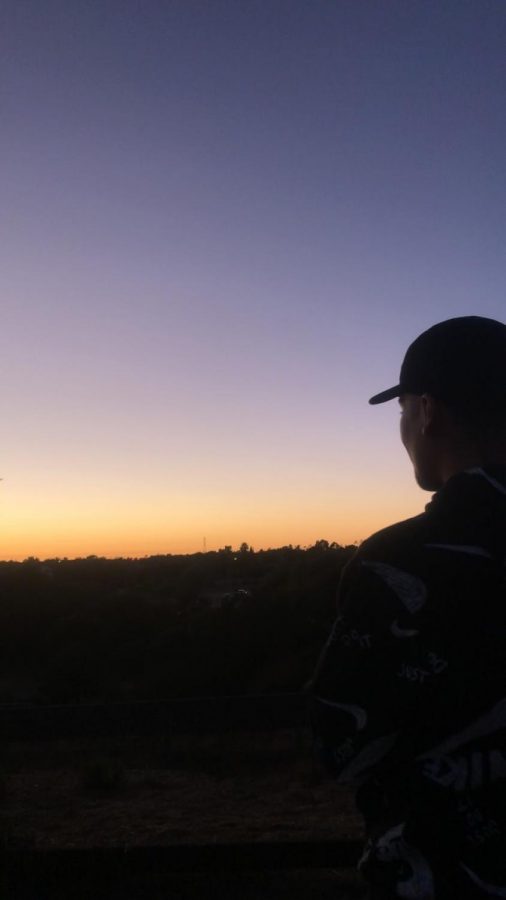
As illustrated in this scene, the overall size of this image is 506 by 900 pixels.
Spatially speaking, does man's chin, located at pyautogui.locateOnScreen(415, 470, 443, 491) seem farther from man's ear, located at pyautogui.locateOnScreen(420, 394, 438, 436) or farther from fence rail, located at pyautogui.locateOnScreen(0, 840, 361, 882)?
fence rail, located at pyautogui.locateOnScreen(0, 840, 361, 882)

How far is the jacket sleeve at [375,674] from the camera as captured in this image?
1604 mm

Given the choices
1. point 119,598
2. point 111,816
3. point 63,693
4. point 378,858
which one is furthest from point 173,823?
point 119,598

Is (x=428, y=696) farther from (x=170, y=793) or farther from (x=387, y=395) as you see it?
(x=170, y=793)

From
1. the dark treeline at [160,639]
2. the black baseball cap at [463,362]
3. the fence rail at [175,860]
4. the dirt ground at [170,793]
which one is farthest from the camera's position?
the dark treeline at [160,639]

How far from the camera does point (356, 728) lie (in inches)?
64.3

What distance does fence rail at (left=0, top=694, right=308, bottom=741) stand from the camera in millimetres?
11195

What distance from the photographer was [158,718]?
1177 centimetres

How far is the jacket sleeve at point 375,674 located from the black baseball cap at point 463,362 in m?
0.44

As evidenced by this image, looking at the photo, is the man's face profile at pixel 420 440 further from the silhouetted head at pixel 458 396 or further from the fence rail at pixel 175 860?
the fence rail at pixel 175 860

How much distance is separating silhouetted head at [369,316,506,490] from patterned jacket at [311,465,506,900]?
0.21m

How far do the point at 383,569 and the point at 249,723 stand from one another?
401 inches

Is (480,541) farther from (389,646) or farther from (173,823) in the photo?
(173,823)

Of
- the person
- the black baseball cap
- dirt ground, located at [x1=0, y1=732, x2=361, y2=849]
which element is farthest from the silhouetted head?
dirt ground, located at [x1=0, y1=732, x2=361, y2=849]

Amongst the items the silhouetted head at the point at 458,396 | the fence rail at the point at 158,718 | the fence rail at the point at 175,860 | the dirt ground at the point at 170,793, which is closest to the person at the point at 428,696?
the silhouetted head at the point at 458,396
